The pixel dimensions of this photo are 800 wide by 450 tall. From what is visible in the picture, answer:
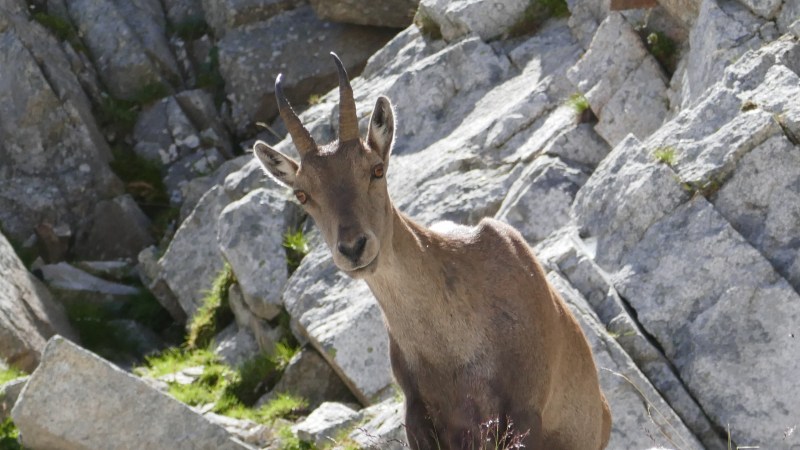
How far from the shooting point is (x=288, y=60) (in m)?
18.7

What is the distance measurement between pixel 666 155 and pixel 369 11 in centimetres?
824

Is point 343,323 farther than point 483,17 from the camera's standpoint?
No

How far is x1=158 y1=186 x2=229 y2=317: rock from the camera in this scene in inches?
613

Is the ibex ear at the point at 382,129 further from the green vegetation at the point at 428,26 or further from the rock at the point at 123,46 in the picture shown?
the rock at the point at 123,46

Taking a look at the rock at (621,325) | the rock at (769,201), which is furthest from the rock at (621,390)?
the rock at (769,201)

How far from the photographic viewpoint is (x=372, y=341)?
12258 millimetres

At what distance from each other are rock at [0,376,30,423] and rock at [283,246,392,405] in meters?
2.81

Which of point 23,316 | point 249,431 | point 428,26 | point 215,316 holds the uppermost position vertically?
point 428,26

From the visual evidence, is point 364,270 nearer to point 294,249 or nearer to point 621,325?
point 621,325

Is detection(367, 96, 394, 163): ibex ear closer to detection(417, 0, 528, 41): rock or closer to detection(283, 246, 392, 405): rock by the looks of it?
detection(283, 246, 392, 405): rock

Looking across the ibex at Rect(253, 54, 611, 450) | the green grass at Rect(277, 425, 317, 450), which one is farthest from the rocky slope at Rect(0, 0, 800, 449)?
the ibex at Rect(253, 54, 611, 450)

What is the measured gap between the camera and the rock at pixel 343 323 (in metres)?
12.2

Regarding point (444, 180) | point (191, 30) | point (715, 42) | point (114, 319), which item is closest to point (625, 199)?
point (715, 42)

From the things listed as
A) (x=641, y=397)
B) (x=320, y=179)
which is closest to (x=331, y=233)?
Result: (x=320, y=179)
